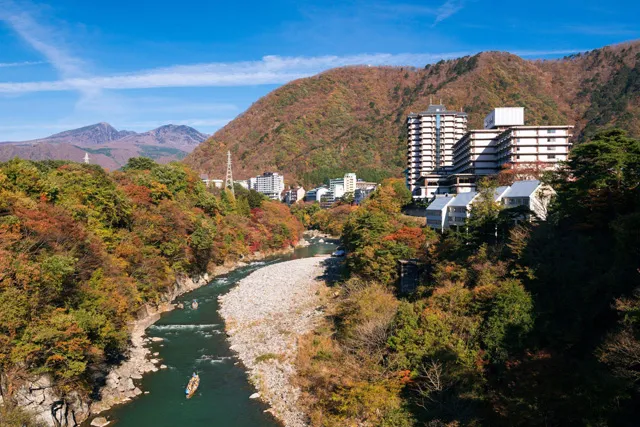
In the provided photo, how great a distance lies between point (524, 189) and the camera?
24938 mm

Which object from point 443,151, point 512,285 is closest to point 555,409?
point 512,285

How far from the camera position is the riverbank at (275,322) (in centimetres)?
1750

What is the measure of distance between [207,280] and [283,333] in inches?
639

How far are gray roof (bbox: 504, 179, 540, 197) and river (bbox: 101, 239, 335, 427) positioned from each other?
700 inches

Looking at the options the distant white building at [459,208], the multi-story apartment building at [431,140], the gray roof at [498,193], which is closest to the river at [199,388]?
the distant white building at [459,208]

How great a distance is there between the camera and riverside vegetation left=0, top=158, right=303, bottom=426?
1372 cm

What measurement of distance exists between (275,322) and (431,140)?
39684 millimetres

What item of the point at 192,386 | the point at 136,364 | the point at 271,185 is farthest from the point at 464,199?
the point at 271,185

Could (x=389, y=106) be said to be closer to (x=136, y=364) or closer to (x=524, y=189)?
(x=524, y=189)

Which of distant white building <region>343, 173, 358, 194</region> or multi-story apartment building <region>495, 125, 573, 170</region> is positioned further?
distant white building <region>343, 173, 358, 194</region>

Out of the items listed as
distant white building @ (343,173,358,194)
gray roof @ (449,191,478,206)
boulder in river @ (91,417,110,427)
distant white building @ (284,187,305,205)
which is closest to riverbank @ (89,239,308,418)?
boulder in river @ (91,417,110,427)

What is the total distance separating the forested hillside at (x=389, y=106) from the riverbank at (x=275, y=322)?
232ft

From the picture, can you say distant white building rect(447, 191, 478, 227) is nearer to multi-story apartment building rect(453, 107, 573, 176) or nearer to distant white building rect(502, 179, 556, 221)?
distant white building rect(502, 179, 556, 221)

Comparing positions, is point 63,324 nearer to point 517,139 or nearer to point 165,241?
point 165,241
